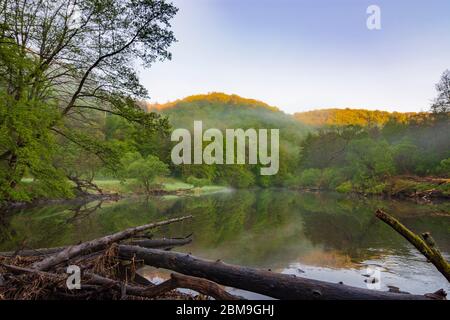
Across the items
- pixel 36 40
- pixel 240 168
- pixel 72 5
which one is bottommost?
pixel 240 168

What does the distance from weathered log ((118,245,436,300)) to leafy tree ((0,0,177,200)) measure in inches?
373

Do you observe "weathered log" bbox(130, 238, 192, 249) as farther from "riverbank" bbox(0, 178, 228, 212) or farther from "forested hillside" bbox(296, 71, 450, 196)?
"forested hillside" bbox(296, 71, 450, 196)

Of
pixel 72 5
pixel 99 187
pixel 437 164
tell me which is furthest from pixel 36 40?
pixel 437 164

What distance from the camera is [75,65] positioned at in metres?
15.8

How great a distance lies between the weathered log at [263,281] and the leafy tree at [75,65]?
373 inches

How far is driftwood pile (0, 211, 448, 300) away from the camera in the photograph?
5.19 meters

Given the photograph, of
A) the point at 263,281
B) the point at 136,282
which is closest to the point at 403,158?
the point at 136,282

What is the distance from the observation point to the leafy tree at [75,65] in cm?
1451

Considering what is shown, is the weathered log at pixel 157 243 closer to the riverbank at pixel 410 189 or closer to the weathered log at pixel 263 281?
the weathered log at pixel 263 281

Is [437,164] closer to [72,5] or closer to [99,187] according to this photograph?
[99,187]

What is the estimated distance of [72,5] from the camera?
15688 mm

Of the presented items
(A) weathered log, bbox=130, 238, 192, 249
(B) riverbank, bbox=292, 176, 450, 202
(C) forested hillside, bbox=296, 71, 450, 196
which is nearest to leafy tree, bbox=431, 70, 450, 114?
(C) forested hillside, bbox=296, 71, 450, 196

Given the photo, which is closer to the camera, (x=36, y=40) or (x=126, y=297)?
(x=126, y=297)
